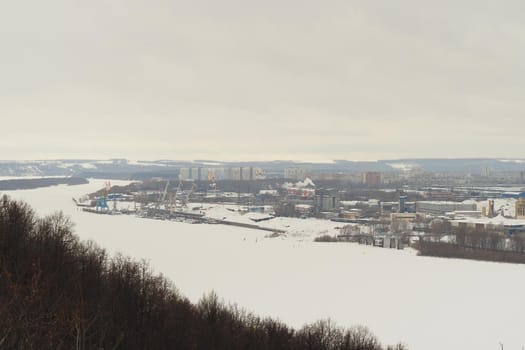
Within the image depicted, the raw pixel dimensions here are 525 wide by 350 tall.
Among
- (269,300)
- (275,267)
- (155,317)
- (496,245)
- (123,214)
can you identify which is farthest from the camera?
(123,214)

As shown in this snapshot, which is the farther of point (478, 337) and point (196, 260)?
point (196, 260)

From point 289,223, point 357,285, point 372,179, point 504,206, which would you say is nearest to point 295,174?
point 372,179

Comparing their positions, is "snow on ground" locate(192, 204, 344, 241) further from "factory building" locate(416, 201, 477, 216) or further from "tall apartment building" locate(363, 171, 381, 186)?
"tall apartment building" locate(363, 171, 381, 186)

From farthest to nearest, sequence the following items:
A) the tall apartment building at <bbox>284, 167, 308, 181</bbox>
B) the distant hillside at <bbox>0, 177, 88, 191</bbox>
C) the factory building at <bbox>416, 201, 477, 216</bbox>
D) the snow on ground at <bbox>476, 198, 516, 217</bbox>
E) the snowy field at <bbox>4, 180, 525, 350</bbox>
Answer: the tall apartment building at <bbox>284, 167, 308, 181</bbox>, the distant hillside at <bbox>0, 177, 88, 191</bbox>, the factory building at <bbox>416, 201, 477, 216</bbox>, the snow on ground at <bbox>476, 198, 516, 217</bbox>, the snowy field at <bbox>4, 180, 525, 350</bbox>

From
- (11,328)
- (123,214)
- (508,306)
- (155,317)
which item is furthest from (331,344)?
(123,214)

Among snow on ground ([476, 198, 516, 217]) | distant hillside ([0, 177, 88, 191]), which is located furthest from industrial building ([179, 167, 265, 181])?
snow on ground ([476, 198, 516, 217])

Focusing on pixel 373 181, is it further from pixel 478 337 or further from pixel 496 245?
pixel 478 337
